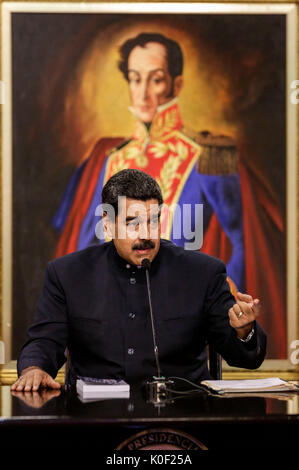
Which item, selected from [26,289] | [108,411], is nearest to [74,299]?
[108,411]

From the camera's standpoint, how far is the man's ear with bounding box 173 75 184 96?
13.6ft

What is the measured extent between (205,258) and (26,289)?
63.4 inches

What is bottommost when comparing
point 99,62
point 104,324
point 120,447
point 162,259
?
point 120,447

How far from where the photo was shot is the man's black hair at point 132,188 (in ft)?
8.53

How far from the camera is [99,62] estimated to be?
13.5 ft

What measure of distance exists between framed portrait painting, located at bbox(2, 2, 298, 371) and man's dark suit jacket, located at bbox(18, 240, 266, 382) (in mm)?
1265

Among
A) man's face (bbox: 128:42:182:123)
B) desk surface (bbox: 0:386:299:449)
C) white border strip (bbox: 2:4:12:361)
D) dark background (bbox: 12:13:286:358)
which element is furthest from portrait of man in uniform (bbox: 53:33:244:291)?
desk surface (bbox: 0:386:299:449)

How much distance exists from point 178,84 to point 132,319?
2.04 m

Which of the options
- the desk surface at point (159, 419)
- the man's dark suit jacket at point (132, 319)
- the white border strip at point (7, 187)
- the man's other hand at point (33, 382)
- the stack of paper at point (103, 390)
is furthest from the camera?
the white border strip at point (7, 187)

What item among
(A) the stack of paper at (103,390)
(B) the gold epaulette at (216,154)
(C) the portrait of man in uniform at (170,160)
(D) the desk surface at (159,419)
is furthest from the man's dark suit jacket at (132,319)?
(B) the gold epaulette at (216,154)

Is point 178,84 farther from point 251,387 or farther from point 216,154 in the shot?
point 251,387

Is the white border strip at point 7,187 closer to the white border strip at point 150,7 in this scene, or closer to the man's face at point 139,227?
the white border strip at point 150,7

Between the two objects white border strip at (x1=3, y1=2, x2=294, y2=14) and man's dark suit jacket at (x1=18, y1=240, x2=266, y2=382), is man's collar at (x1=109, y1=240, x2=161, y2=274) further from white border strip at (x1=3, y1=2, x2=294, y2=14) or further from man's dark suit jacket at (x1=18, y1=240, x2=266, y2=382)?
white border strip at (x1=3, y1=2, x2=294, y2=14)

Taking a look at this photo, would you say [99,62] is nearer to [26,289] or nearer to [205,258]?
[26,289]
